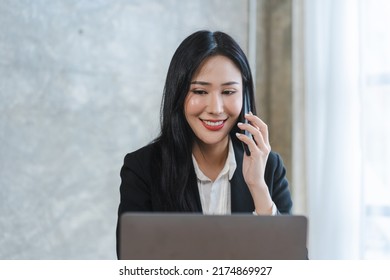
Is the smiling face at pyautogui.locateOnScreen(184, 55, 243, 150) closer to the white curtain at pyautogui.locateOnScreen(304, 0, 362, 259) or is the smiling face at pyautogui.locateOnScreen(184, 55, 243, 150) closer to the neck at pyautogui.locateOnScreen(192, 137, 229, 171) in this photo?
the neck at pyautogui.locateOnScreen(192, 137, 229, 171)

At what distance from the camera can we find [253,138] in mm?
1873

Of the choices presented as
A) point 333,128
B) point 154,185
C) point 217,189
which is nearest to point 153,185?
point 154,185

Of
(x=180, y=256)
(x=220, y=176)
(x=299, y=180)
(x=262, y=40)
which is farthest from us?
(x=262, y=40)

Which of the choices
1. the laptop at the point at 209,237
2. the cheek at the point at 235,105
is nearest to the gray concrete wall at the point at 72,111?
the cheek at the point at 235,105

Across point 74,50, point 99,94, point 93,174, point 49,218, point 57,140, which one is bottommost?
point 49,218

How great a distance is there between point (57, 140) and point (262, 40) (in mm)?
1717

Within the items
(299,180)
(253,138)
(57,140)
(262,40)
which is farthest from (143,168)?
(262,40)

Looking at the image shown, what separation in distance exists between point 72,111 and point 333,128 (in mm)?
1553

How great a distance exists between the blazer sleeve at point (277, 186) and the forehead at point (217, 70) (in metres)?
0.33

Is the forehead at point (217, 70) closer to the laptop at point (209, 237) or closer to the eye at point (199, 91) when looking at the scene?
the eye at point (199, 91)

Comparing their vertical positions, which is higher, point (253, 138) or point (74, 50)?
point (74, 50)

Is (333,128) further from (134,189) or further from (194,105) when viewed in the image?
(134,189)

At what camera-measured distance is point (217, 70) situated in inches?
73.8

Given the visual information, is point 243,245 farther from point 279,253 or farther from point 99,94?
point 99,94
